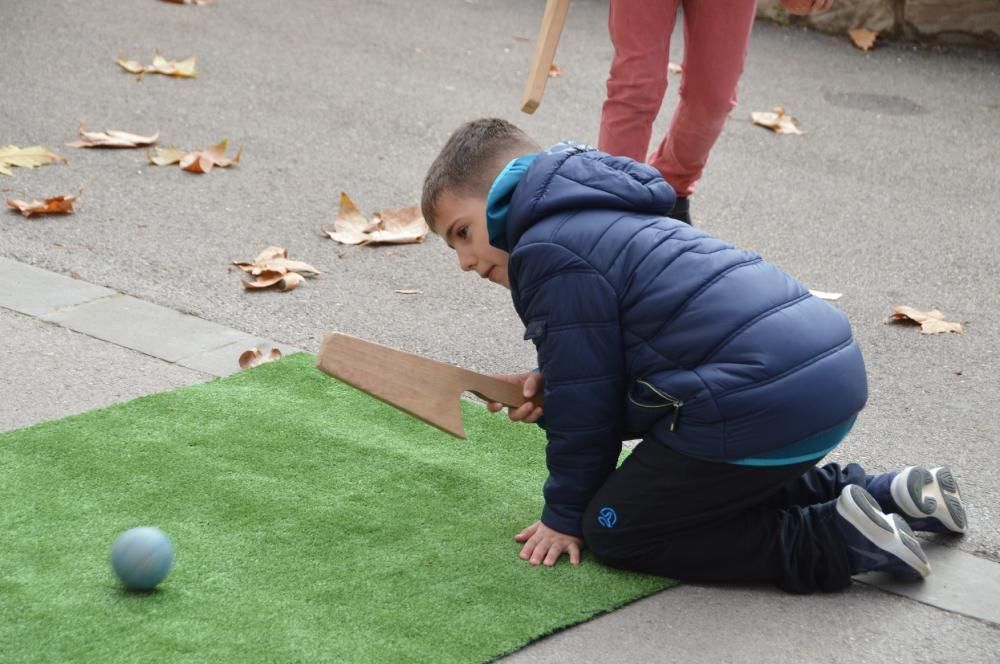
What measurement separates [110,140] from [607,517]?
11.2ft

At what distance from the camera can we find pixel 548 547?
2719mm

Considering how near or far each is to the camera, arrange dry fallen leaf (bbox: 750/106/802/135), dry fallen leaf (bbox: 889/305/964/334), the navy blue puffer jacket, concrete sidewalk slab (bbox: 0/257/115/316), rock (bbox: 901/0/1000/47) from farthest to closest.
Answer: rock (bbox: 901/0/1000/47)
dry fallen leaf (bbox: 750/106/802/135)
dry fallen leaf (bbox: 889/305/964/334)
concrete sidewalk slab (bbox: 0/257/115/316)
the navy blue puffer jacket

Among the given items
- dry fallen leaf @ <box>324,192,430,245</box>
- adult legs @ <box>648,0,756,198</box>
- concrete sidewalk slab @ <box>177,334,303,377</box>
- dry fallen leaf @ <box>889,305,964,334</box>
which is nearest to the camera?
concrete sidewalk slab @ <box>177,334,303,377</box>

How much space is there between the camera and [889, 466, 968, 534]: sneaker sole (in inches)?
111

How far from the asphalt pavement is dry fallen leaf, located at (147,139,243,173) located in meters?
0.07

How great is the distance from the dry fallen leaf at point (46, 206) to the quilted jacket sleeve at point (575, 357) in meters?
2.45

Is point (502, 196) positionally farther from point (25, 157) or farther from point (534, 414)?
point (25, 157)

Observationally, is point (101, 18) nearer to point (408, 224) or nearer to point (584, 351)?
point (408, 224)

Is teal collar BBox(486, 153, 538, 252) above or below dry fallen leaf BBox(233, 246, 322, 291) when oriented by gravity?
above

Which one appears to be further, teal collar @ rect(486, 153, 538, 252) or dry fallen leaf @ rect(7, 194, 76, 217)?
dry fallen leaf @ rect(7, 194, 76, 217)

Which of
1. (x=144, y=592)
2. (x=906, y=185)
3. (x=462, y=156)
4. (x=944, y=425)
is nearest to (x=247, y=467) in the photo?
(x=144, y=592)

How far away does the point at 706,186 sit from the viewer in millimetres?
5531

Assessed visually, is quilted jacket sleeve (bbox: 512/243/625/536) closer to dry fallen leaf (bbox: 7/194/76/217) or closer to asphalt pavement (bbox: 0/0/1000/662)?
asphalt pavement (bbox: 0/0/1000/662)

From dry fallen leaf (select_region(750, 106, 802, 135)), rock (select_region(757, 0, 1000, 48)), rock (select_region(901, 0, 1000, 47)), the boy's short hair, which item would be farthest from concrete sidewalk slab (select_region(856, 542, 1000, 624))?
rock (select_region(901, 0, 1000, 47))
